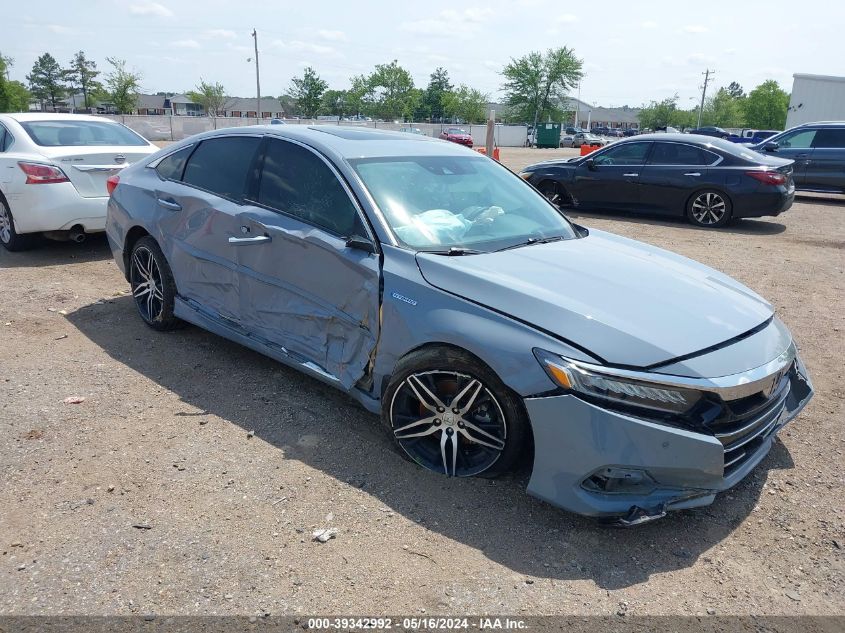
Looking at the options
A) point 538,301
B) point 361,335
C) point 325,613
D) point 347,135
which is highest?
point 347,135

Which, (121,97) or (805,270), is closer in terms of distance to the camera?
(805,270)

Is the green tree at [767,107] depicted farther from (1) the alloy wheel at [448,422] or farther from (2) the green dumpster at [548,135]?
(1) the alloy wheel at [448,422]

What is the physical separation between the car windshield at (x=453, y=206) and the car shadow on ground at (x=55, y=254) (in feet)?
16.9

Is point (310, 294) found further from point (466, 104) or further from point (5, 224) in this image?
Result: point (466, 104)

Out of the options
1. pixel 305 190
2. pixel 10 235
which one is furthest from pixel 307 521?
pixel 10 235

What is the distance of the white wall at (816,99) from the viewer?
31203 mm

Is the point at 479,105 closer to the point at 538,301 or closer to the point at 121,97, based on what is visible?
the point at 121,97

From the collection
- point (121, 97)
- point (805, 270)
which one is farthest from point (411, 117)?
point (805, 270)

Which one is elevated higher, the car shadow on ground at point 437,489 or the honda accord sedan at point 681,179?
the honda accord sedan at point 681,179

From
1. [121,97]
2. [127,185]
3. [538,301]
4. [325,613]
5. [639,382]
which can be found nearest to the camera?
[325,613]

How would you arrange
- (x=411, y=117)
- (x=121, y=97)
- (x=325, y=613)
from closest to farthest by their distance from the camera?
1. (x=325, y=613)
2. (x=121, y=97)
3. (x=411, y=117)

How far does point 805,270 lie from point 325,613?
7.58 metres

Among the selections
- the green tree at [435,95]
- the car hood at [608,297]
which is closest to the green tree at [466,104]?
the green tree at [435,95]

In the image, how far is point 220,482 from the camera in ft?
10.9
